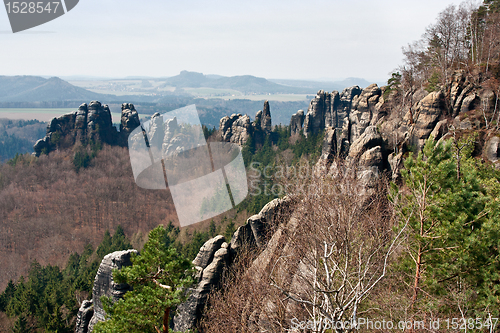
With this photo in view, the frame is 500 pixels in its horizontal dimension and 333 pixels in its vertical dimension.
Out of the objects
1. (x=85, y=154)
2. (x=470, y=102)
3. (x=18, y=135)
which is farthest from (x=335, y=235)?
(x=18, y=135)

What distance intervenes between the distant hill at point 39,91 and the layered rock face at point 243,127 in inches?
3993

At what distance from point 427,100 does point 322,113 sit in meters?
42.6

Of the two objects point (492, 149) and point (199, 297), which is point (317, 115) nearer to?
point (492, 149)

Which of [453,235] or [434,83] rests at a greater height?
[434,83]

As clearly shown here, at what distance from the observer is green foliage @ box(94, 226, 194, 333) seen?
9.80 metres

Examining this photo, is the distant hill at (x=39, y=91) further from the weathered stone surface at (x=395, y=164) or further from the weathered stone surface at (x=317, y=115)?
the weathered stone surface at (x=395, y=164)

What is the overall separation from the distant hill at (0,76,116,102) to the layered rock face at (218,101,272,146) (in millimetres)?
101419

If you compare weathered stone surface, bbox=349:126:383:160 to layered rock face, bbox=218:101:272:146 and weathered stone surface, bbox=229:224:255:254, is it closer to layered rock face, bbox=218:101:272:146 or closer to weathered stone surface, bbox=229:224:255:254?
weathered stone surface, bbox=229:224:255:254

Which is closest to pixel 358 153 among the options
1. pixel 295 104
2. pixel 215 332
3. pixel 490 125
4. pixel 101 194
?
pixel 490 125

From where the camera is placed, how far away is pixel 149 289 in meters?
9.90

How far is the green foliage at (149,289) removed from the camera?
9805mm

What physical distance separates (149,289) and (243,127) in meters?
63.8

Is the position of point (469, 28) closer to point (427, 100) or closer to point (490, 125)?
point (427, 100)

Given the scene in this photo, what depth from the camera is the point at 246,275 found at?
14609 mm
